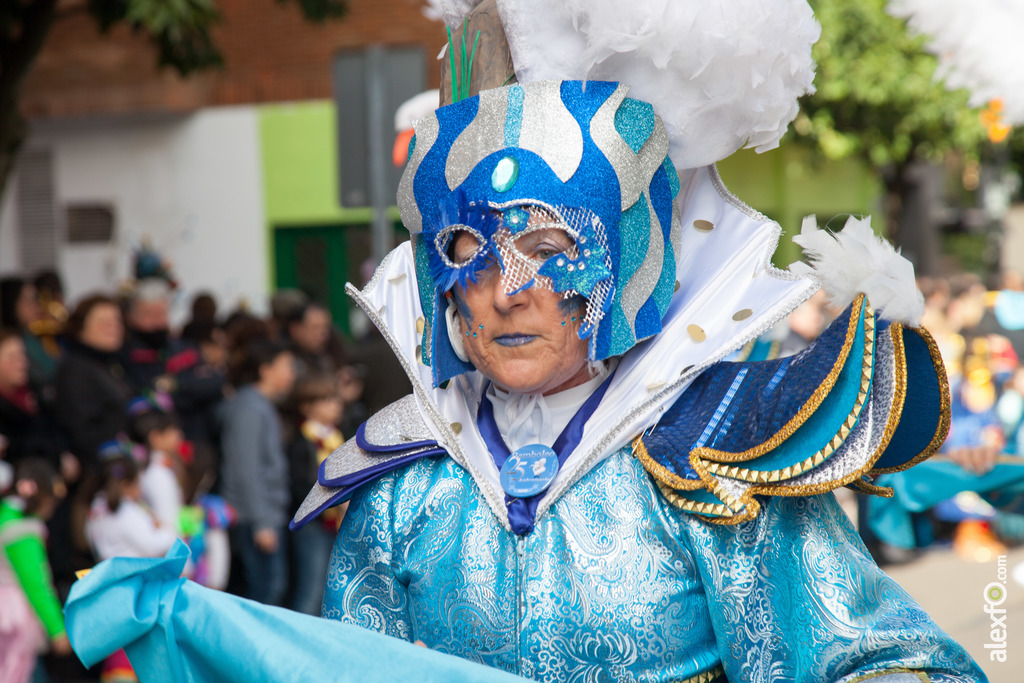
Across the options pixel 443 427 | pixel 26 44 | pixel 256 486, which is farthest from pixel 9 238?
pixel 443 427

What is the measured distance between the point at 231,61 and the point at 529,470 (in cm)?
1073

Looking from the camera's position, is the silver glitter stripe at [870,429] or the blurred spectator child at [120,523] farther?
the blurred spectator child at [120,523]

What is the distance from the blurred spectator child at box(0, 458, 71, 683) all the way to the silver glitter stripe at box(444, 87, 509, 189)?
264cm

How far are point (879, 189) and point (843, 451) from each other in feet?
50.2

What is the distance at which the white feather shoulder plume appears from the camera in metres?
1.59

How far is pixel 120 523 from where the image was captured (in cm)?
425

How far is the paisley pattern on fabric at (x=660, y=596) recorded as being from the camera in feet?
5.26

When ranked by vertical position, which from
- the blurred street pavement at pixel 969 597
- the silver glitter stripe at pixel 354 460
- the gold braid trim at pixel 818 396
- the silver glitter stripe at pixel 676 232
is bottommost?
the blurred street pavement at pixel 969 597

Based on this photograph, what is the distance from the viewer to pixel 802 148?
523 inches

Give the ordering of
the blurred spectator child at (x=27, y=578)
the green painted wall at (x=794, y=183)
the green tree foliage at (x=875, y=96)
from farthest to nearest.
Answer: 1. the green painted wall at (x=794, y=183)
2. the green tree foliage at (x=875, y=96)
3. the blurred spectator child at (x=27, y=578)

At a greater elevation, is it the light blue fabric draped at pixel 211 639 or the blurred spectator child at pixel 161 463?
the light blue fabric draped at pixel 211 639

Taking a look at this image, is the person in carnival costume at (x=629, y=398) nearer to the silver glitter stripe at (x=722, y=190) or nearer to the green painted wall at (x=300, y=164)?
the silver glitter stripe at (x=722, y=190)

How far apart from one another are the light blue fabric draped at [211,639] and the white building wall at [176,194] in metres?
9.55

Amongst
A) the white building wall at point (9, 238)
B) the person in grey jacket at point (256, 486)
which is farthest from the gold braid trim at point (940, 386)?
the white building wall at point (9, 238)
